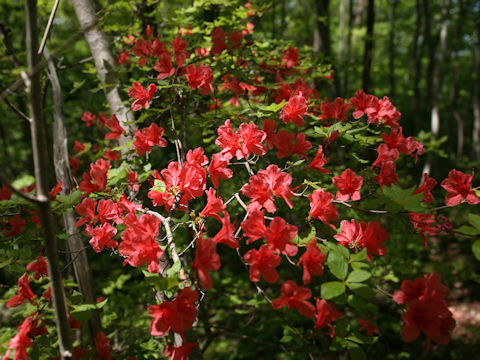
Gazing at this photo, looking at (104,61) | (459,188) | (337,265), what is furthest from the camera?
(104,61)

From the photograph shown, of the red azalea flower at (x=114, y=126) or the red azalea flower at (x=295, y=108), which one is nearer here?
the red azalea flower at (x=295, y=108)

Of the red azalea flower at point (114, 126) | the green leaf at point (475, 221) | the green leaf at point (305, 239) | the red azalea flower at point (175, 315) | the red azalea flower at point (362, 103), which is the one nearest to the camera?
the green leaf at point (475, 221)

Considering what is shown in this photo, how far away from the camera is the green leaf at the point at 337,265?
0.95 meters

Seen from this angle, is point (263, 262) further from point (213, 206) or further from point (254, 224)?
point (213, 206)

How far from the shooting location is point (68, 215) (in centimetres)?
204

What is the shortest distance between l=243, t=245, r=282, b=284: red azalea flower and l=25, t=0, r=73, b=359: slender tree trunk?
570 millimetres

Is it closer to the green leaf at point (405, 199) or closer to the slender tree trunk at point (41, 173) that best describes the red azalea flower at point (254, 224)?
the green leaf at point (405, 199)

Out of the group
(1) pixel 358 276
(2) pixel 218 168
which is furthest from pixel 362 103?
(1) pixel 358 276

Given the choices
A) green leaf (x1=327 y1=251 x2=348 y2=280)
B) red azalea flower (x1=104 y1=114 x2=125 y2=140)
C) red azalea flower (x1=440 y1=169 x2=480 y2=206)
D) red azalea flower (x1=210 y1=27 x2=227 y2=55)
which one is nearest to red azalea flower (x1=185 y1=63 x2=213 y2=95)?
red azalea flower (x1=210 y1=27 x2=227 y2=55)

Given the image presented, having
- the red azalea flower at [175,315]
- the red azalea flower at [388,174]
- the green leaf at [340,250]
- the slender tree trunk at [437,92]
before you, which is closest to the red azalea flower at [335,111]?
the red azalea flower at [388,174]

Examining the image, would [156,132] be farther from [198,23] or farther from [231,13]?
[231,13]

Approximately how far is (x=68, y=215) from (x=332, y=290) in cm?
177

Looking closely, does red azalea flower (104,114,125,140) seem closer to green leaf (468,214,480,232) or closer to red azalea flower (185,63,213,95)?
red azalea flower (185,63,213,95)

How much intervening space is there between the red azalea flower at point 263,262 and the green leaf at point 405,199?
39 centimetres
